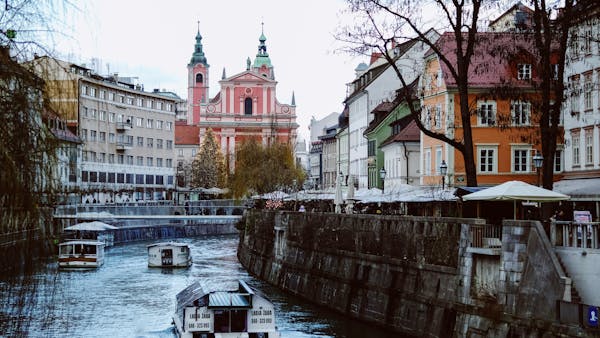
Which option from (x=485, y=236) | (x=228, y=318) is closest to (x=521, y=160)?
(x=485, y=236)

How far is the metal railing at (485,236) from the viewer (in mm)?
26984

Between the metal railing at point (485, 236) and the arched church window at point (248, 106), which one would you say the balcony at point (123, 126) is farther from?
the metal railing at point (485, 236)

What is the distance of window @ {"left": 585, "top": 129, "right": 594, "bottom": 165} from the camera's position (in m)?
41.3

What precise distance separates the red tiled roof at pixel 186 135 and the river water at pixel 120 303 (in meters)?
109

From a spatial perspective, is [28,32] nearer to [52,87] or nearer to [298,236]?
[52,87]

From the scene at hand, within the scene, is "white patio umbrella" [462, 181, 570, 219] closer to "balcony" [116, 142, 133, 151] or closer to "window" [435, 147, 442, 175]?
"window" [435, 147, 442, 175]

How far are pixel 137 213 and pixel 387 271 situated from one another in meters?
59.3

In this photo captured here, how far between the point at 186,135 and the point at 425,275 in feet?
488

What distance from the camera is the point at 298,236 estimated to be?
162 ft

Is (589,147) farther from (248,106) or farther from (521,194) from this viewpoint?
(248,106)

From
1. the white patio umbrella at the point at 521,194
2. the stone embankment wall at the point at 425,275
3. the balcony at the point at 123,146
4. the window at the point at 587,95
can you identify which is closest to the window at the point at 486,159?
the stone embankment wall at the point at 425,275

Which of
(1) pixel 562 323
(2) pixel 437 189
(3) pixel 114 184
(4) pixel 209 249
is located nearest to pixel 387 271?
(2) pixel 437 189

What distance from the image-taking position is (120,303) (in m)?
42.2

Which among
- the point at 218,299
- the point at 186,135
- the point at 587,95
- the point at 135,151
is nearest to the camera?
the point at 218,299
